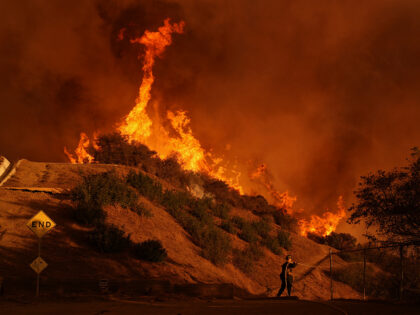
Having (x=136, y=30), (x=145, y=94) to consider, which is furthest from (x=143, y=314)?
(x=136, y=30)

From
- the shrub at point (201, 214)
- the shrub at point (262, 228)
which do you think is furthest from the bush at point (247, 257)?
the shrub at point (262, 228)

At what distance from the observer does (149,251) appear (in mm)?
18641

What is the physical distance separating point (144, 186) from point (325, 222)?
79.2 feet

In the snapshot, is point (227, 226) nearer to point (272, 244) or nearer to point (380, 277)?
point (272, 244)

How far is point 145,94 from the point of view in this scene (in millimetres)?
50156

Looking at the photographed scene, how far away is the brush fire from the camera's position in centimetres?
4466

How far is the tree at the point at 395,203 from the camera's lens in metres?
14.9

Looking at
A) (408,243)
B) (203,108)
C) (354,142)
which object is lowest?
(408,243)

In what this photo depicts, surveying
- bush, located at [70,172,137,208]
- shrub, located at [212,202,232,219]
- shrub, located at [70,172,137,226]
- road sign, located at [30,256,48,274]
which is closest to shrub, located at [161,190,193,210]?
shrub, located at [212,202,232,219]

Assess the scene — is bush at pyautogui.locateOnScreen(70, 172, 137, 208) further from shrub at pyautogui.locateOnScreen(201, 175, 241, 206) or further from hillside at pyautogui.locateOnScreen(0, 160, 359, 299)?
shrub at pyautogui.locateOnScreen(201, 175, 241, 206)

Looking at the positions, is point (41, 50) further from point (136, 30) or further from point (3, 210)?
point (3, 210)

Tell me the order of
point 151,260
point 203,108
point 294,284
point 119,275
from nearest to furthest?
point 119,275, point 151,260, point 294,284, point 203,108

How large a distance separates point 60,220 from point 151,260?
444 cm

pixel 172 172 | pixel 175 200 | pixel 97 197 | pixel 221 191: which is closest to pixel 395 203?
pixel 97 197
